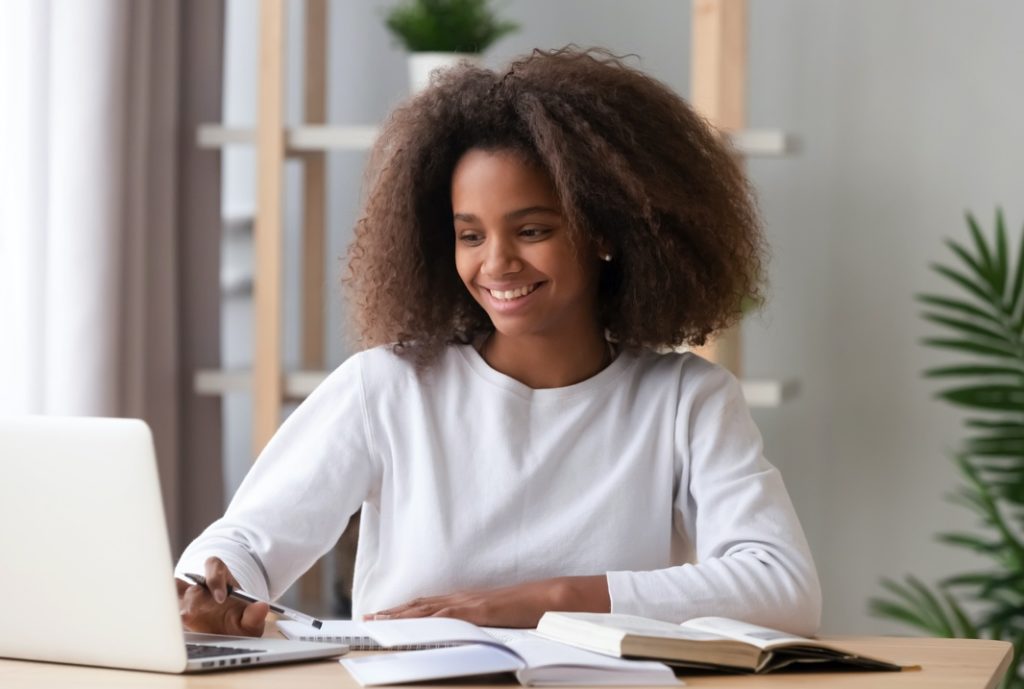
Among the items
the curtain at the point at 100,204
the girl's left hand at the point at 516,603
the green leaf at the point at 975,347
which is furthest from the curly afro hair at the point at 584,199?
the green leaf at the point at 975,347

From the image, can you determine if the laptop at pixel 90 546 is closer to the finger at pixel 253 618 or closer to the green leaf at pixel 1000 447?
the finger at pixel 253 618

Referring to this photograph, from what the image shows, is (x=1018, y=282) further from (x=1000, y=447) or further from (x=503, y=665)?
(x=503, y=665)

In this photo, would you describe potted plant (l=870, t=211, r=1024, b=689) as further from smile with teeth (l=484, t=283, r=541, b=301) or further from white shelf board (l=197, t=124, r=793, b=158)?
smile with teeth (l=484, t=283, r=541, b=301)

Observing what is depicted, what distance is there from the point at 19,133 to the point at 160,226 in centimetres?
42

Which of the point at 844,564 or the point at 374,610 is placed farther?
the point at 844,564

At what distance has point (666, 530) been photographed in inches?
66.4

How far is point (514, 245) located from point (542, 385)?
190 millimetres

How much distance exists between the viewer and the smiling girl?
1640 millimetres

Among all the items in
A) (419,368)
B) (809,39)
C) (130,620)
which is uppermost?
(809,39)

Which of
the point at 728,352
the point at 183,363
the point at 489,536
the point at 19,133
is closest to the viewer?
the point at 489,536

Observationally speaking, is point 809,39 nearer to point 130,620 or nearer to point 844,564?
point 844,564

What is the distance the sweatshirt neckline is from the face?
0.07 meters

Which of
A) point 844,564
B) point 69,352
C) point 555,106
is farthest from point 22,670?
point 844,564

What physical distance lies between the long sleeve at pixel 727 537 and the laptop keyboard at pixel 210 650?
1.24 ft
